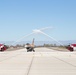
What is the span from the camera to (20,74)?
20953mm

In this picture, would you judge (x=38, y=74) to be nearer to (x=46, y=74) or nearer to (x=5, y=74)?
(x=46, y=74)

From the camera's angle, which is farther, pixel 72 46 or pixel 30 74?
pixel 72 46

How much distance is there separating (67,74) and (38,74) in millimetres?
1951

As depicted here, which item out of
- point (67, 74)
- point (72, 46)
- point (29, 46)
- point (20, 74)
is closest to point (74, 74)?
point (67, 74)

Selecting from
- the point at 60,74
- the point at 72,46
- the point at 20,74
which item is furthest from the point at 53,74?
the point at 72,46

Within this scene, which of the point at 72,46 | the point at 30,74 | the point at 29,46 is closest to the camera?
the point at 30,74

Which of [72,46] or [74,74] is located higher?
[72,46]

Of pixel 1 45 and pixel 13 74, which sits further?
pixel 1 45

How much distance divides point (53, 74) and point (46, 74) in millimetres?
472

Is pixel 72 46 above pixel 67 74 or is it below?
above

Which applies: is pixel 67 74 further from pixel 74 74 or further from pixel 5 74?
pixel 5 74

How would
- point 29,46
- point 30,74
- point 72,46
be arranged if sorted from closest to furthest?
point 30,74 < point 72,46 < point 29,46

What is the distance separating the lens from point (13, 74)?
68.7 ft

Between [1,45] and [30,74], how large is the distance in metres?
72.9
